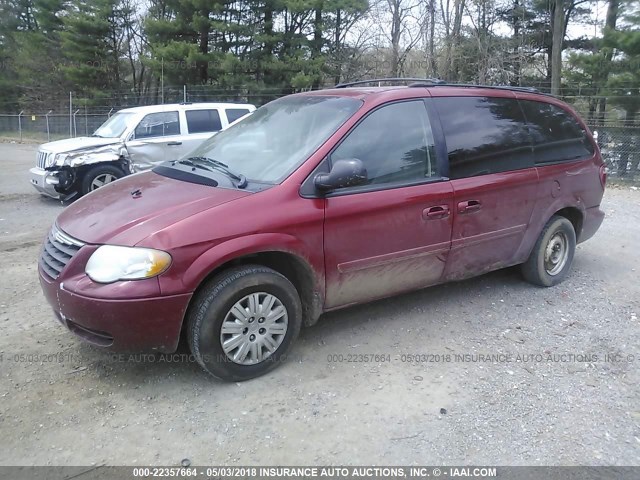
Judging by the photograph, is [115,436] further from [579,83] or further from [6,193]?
[579,83]

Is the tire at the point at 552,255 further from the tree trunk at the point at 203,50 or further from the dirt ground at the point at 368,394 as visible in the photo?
the tree trunk at the point at 203,50

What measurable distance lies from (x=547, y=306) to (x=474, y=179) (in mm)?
1428

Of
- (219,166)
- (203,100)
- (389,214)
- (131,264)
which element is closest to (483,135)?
(389,214)

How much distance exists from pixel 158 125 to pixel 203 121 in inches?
35.1

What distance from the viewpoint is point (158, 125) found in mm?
9898

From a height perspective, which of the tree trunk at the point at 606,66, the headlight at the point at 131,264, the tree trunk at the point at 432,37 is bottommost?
the headlight at the point at 131,264

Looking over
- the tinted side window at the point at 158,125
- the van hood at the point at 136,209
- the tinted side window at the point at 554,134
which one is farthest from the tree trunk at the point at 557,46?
the van hood at the point at 136,209

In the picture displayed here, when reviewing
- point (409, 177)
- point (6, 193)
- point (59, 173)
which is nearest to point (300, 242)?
point (409, 177)

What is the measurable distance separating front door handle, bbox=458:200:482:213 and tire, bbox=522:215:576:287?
107cm

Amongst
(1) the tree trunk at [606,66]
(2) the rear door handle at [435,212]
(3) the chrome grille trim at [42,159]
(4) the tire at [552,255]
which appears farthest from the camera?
(1) the tree trunk at [606,66]

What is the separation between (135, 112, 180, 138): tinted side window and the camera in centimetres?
973

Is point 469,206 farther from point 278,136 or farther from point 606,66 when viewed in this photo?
point 606,66

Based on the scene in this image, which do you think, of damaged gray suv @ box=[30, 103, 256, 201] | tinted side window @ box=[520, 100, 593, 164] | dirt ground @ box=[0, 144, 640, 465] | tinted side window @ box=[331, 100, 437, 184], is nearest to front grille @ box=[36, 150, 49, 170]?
damaged gray suv @ box=[30, 103, 256, 201]

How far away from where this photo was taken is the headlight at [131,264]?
2973 mm
